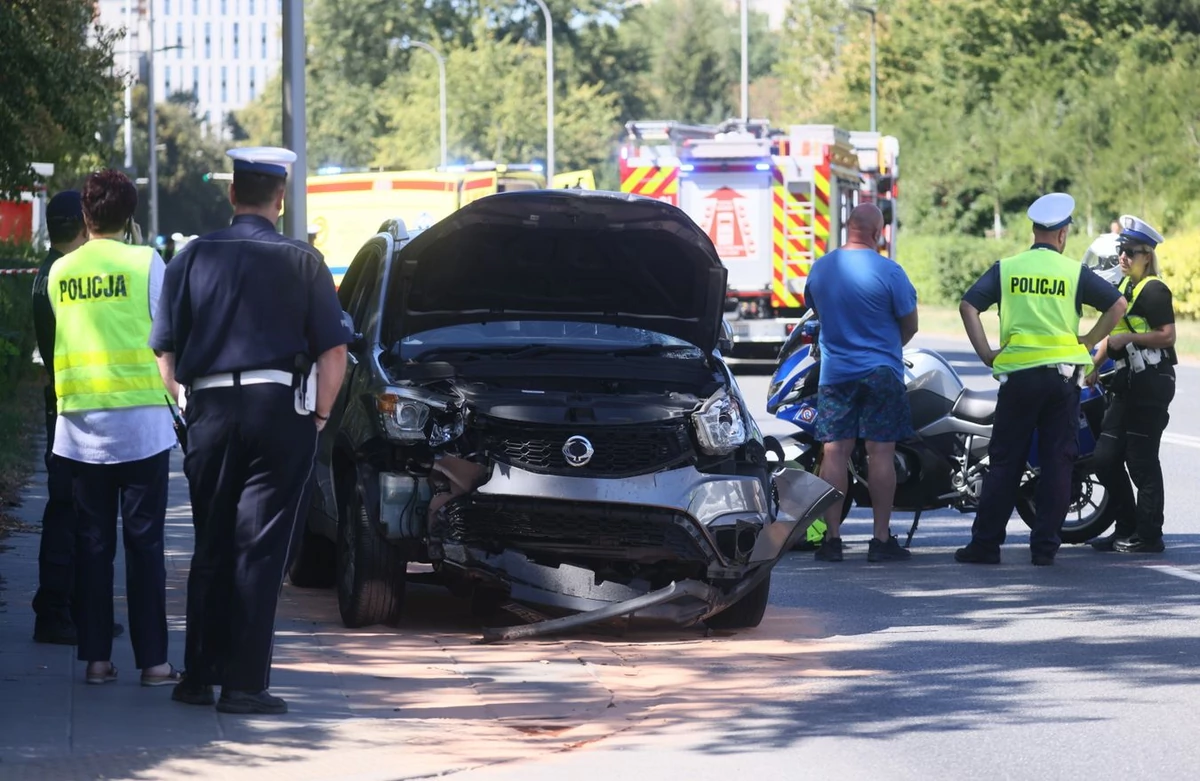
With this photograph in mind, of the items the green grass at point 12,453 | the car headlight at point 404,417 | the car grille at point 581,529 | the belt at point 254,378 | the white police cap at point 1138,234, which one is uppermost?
the white police cap at point 1138,234

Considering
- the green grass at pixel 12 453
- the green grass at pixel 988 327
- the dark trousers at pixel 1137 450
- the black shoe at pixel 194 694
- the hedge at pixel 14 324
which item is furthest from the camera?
the green grass at pixel 988 327

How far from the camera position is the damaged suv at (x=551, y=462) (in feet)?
27.2

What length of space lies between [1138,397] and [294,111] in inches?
278

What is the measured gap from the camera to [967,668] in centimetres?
781

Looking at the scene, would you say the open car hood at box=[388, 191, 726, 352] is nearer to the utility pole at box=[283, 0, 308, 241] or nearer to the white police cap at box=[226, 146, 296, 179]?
the white police cap at box=[226, 146, 296, 179]

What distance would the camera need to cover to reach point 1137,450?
11.1 metres

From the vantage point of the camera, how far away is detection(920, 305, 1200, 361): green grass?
98.3 feet

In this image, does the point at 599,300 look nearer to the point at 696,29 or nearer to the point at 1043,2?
the point at 1043,2

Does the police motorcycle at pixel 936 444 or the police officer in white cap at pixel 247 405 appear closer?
the police officer in white cap at pixel 247 405

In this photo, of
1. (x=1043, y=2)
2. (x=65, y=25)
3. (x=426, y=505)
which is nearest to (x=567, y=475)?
(x=426, y=505)

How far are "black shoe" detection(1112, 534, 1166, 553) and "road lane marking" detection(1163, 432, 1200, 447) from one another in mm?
5710

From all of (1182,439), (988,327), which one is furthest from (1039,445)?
(988,327)

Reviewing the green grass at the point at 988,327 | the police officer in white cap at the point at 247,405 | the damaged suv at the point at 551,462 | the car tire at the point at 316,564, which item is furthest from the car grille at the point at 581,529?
the green grass at the point at 988,327

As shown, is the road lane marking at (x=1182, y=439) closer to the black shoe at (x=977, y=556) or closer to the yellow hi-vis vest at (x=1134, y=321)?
the yellow hi-vis vest at (x=1134, y=321)
